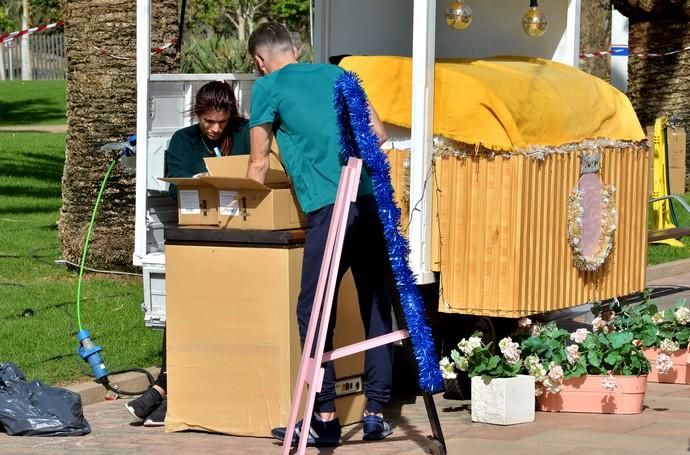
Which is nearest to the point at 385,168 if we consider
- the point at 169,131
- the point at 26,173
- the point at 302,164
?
the point at 302,164

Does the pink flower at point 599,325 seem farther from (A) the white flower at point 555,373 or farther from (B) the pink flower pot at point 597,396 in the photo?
(A) the white flower at point 555,373

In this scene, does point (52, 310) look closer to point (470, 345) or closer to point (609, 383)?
point (470, 345)

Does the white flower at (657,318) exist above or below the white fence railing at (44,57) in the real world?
below

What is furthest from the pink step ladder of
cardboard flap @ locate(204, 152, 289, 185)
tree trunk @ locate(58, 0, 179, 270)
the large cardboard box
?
tree trunk @ locate(58, 0, 179, 270)

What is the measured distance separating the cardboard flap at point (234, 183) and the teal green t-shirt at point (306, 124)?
182 mm

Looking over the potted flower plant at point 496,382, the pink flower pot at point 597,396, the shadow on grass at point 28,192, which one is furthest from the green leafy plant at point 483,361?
the shadow on grass at point 28,192

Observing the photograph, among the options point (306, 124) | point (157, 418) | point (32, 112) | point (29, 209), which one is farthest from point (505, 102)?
point (32, 112)

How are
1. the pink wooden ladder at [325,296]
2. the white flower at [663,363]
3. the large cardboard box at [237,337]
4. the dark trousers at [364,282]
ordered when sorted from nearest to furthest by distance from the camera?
the pink wooden ladder at [325,296], the dark trousers at [364,282], the large cardboard box at [237,337], the white flower at [663,363]

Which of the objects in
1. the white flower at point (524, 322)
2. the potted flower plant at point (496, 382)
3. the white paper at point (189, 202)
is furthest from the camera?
the white flower at point (524, 322)

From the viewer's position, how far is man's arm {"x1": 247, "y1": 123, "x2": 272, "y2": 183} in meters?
6.21

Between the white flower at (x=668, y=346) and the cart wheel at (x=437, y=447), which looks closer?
the cart wheel at (x=437, y=447)

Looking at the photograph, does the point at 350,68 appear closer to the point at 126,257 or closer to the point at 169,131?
the point at 169,131

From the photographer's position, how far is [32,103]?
122 feet

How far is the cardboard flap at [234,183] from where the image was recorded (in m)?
6.23
